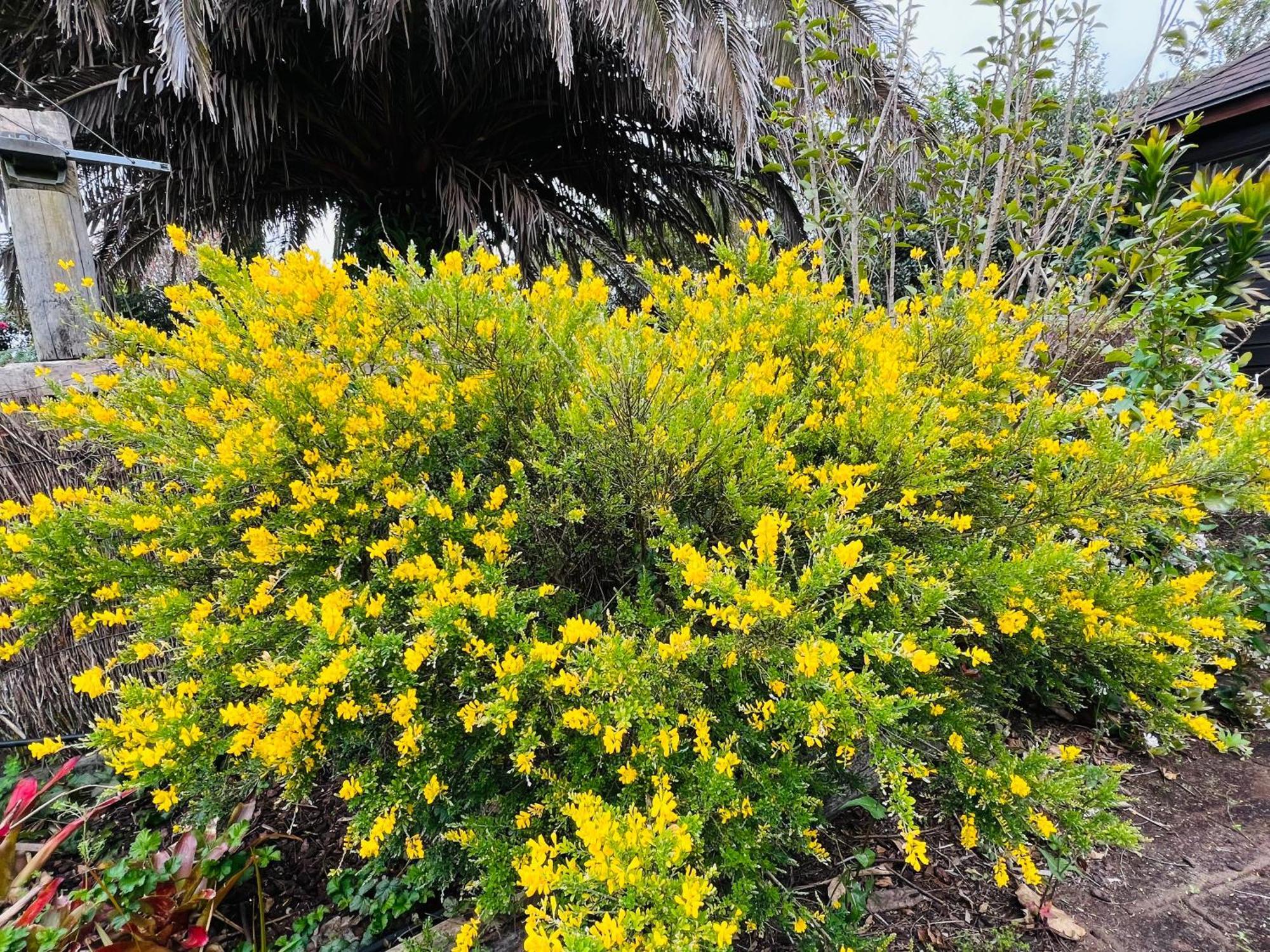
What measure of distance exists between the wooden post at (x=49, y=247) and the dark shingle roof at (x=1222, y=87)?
7634mm

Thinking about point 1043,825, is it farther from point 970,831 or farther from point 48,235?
point 48,235

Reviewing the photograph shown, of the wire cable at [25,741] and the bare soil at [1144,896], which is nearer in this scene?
the bare soil at [1144,896]

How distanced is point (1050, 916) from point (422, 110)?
19.0ft

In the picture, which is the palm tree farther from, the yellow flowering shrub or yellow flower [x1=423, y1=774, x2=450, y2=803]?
yellow flower [x1=423, y1=774, x2=450, y2=803]

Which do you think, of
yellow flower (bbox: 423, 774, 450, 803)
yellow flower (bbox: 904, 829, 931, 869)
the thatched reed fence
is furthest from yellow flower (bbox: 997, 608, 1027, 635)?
the thatched reed fence

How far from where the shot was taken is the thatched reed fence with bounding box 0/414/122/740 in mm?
1939

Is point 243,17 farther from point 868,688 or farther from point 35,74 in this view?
point 868,688

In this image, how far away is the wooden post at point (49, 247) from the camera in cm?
196

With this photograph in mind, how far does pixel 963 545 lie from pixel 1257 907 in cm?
126

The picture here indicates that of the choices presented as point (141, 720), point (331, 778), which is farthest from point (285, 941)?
point (141, 720)

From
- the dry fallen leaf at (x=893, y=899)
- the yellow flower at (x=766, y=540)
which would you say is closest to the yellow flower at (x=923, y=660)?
the yellow flower at (x=766, y=540)

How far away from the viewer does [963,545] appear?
4.92ft

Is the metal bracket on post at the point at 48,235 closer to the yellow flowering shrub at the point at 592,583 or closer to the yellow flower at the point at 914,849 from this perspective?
the yellow flowering shrub at the point at 592,583

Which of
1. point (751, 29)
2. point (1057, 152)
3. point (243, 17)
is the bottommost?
point (1057, 152)
